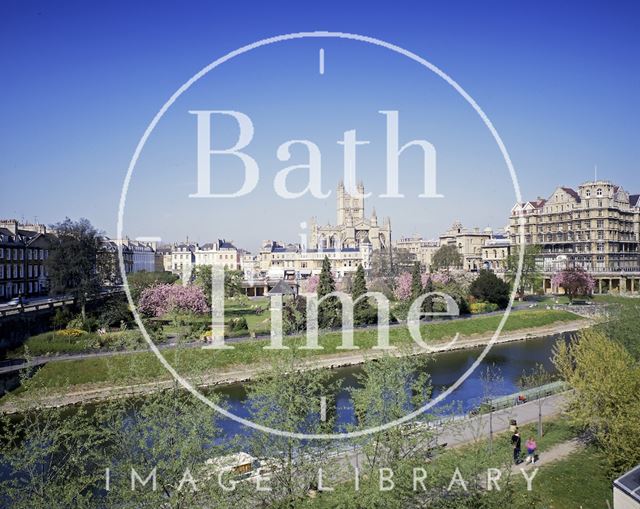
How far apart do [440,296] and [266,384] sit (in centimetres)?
3405

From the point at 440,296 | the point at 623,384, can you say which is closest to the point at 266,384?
the point at 623,384

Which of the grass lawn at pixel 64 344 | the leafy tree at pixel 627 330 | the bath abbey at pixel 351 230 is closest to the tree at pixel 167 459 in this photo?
the leafy tree at pixel 627 330

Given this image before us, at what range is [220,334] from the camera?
32.2 metres

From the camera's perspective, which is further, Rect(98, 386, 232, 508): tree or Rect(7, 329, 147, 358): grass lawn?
Rect(7, 329, 147, 358): grass lawn

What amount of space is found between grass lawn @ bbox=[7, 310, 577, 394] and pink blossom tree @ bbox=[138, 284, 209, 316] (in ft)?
34.7

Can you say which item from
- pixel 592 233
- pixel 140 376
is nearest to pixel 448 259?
pixel 592 233

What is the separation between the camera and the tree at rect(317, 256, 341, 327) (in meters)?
36.0

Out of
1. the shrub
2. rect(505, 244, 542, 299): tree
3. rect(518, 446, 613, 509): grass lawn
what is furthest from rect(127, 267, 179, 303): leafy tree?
rect(505, 244, 542, 299): tree

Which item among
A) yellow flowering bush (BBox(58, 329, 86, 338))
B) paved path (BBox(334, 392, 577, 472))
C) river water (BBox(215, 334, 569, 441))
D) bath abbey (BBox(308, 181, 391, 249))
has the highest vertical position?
bath abbey (BBox(308, 181, 391, 249))

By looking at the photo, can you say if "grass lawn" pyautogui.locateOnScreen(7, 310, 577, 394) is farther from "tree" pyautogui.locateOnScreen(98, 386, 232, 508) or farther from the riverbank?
"tree" pyautogui.locateOnScreen(98, 386, 232, 508)

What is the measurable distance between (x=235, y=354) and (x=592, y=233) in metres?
51.0

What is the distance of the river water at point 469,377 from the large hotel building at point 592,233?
27656mm

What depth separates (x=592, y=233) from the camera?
6381cm

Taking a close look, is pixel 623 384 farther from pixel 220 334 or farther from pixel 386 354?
pixel 220 334
